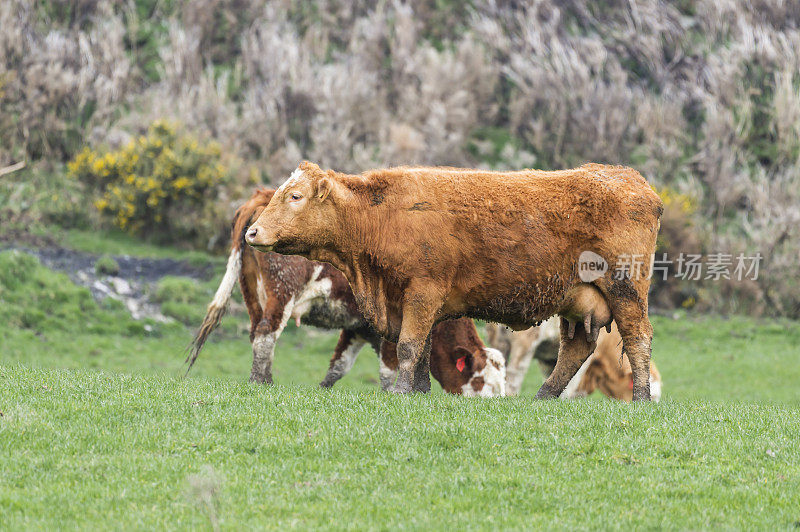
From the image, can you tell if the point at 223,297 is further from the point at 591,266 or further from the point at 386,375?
the point at 591,266

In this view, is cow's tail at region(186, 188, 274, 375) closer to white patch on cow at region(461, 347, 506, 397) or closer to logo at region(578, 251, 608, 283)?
white patch on cow at region(461, 347, 506, 397)

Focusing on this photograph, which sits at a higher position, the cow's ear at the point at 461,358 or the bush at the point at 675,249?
the cow's ear at the point at 461,358

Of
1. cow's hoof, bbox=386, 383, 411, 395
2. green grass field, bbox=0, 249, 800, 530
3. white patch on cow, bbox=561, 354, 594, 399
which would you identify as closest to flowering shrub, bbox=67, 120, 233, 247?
white patch on cow, bbox=561, 354, 594, 399

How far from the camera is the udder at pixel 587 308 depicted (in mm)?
11070

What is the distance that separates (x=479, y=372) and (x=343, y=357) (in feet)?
6.99

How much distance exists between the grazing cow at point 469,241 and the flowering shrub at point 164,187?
21.8 metres

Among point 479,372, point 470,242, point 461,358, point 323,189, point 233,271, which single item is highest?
point 323,189

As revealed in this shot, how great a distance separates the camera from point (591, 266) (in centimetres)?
1092

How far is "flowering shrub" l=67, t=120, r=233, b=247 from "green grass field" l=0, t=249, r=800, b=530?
2090cm

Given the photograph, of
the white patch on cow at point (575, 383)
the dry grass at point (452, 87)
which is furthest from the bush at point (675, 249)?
the white patch on cow at point (575, 383)

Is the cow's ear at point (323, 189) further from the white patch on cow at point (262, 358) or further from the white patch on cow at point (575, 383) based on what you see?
the white patch on cow at point (575, 383)

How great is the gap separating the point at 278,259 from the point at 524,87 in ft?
115

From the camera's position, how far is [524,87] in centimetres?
4647

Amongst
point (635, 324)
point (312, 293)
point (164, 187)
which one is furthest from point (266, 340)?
point (164, 187)
